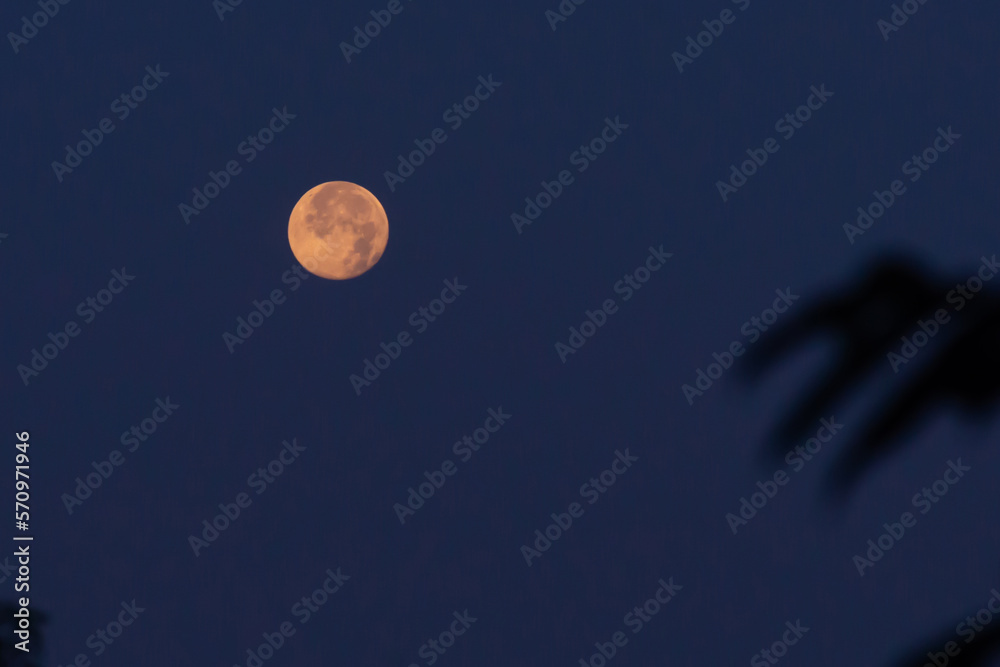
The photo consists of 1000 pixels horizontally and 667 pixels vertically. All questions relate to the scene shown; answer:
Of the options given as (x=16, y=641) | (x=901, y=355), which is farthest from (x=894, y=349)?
(x=16, y=641)

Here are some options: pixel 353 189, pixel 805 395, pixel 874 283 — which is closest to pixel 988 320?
pixel 874 283

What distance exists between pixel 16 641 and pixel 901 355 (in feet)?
32.5

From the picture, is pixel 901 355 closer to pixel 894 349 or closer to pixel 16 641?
pixel 894 349

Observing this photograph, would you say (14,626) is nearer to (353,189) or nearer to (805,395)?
(805,395)

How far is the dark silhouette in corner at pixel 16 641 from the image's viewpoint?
11.2m

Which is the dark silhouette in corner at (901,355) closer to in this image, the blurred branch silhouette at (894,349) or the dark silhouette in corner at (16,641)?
Result: the blurred branch silhouette at (894,349)

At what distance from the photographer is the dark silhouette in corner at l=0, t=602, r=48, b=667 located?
440 inches

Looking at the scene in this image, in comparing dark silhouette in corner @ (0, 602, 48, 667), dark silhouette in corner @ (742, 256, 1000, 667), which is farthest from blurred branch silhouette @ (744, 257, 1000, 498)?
dark silhouette in corner @ (0, 602, 48, 667)

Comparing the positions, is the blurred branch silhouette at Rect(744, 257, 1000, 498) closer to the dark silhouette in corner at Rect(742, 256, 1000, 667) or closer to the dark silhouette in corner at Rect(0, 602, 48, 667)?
the dark silhouette in corner at Rect(742, 256, 1000, 667)

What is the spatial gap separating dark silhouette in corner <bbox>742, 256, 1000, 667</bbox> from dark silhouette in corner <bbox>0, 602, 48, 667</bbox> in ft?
29.4

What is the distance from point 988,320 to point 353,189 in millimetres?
17713

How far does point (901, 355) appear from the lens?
19.8 feet

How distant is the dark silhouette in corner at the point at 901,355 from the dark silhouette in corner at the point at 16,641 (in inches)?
352

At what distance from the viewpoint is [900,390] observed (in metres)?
6.39
